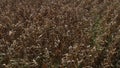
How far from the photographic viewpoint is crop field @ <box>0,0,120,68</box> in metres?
3.99

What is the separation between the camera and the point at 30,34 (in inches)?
175

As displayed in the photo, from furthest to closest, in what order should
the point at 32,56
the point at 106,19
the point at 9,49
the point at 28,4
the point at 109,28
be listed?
the point at 28,4, the point at 106,19, the point at 109,28, the point at 32,56, the point at 9,49

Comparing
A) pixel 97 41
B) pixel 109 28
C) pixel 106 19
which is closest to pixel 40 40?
pixel 97 41

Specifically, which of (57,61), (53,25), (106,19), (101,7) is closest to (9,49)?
(57,61)

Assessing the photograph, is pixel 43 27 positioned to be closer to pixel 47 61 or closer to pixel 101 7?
pixel 47 61

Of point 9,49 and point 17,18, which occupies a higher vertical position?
point 17,18

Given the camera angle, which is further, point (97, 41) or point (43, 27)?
point (43, 27)

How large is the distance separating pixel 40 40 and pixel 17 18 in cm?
123

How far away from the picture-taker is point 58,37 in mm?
4539

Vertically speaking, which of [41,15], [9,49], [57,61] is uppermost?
[41,15]

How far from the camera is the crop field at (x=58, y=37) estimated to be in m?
3.99

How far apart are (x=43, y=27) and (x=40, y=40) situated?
50cm

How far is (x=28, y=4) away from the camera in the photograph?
20.2 ft

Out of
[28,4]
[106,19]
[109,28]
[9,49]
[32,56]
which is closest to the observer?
[9,49]
